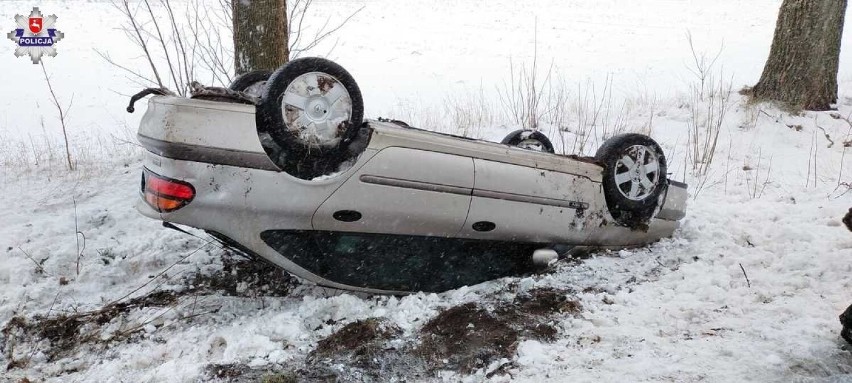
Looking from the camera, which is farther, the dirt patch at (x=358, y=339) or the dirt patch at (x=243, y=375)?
the dirt patch at (x=358, y=339)

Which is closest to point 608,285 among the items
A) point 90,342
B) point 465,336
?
point 465,336

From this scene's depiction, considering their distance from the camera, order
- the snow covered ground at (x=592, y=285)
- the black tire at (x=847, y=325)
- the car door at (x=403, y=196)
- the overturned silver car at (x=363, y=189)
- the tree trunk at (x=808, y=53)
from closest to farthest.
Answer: the black tire at (x=847, y=325) → the snow covered ground at (x=592, y=285) → the overturned silver car at (x=363, y=189) → the car door at (x=403, y=196) → the tree trunk at (x=808, y=53)

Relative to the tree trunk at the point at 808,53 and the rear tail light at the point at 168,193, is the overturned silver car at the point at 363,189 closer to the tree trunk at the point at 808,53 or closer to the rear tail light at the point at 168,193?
the rear tail light at the point at 168,193

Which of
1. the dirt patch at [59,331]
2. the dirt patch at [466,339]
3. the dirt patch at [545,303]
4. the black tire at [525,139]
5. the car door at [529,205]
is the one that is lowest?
the dirt patch at [59,331]

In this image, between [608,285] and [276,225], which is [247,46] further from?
[608,285]

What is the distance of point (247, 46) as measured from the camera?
5465 mm

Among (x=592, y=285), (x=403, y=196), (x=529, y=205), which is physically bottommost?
(x=592, y=285)

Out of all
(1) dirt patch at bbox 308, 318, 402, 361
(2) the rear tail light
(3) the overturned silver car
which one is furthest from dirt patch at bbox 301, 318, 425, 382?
(2) the rear tail light

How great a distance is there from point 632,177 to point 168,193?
2.88 meters

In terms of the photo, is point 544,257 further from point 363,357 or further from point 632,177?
point 363,357

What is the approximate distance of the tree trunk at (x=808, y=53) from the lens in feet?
22.6

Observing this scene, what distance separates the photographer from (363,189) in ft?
10.3
